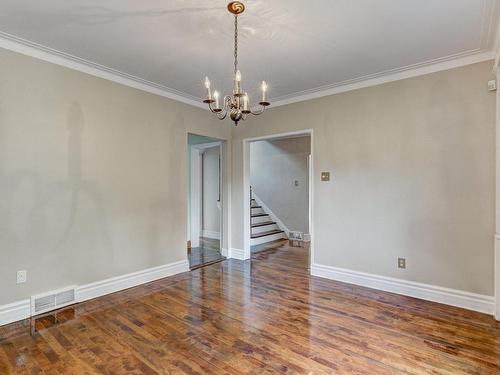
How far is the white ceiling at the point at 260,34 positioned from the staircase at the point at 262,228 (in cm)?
381

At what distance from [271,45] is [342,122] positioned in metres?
1.64

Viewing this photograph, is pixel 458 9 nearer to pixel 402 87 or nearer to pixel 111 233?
pixel 402 87

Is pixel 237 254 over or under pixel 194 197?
under

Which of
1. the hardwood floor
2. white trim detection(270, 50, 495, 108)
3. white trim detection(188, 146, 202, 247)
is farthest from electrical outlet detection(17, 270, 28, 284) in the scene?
white trim detection(270, 50, 495, 108)

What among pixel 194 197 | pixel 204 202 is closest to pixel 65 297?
pixel 194 197

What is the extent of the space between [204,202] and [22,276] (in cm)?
450

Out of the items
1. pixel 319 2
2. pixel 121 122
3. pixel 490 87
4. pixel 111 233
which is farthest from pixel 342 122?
pixel 111 233

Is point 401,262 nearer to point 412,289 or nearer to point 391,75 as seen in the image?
point 412,289

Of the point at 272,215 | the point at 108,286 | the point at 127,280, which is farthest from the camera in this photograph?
the point at 272,215

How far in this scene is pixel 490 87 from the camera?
289 cm

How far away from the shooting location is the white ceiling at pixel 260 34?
87.4 inches

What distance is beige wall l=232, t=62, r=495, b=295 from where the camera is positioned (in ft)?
9.76

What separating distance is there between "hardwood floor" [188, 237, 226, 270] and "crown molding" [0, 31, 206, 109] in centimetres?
268

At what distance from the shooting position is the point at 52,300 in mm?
2945
